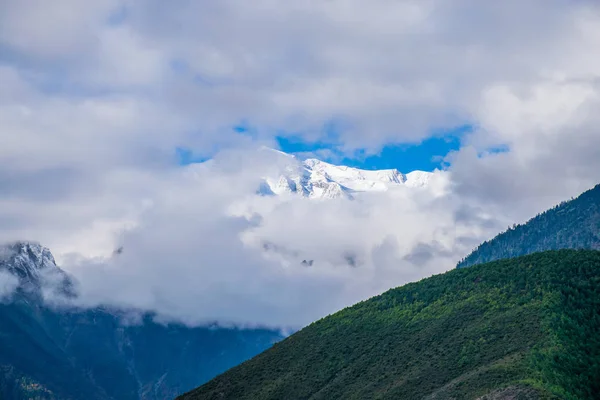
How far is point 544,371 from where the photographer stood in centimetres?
19250

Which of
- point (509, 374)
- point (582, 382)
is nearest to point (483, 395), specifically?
point (509, 374)

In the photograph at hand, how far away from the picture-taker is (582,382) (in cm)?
19300

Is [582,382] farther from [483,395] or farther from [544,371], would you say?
[483,395]

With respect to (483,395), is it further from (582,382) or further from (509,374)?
(582,382)

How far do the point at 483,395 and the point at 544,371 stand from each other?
18021 mm

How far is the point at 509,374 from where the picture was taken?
198 m

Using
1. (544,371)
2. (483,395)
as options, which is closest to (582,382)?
(544,371)

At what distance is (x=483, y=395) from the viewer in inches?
7500

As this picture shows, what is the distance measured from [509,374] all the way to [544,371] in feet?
32.6

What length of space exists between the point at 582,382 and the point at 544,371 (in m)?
10.9

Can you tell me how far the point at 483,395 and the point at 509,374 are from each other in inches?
499

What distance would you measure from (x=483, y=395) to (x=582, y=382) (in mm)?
27578
